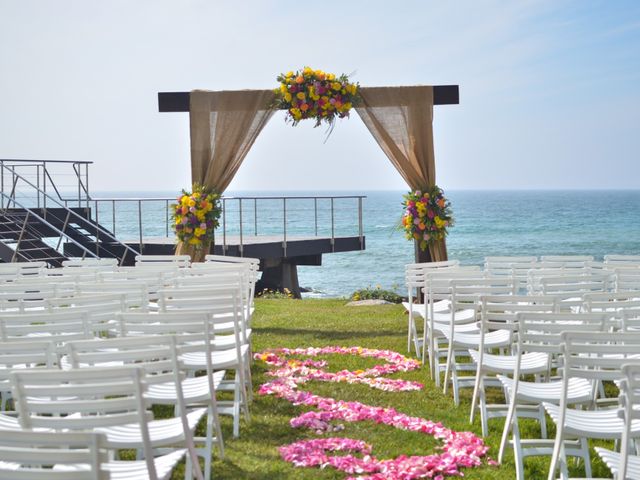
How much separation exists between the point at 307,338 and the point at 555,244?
137ft

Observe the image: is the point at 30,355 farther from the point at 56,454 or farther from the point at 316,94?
the point at 316,94

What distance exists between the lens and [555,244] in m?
48.4

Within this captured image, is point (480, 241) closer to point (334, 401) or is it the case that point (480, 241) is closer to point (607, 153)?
point (607, 153)

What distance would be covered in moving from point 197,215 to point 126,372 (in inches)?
296

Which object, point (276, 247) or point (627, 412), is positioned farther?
point (276, 247)

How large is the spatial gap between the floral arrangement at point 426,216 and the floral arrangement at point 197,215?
2405 mm

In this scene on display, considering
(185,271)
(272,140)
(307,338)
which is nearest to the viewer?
(185,271)

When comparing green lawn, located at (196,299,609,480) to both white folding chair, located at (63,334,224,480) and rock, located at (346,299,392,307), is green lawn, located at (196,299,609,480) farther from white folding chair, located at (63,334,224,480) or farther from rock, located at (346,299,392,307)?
rock, located at (346,299,392,307)

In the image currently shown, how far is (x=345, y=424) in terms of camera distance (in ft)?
17.6

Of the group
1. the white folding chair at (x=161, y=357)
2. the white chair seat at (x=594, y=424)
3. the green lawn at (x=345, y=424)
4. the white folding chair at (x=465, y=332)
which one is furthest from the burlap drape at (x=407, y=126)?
the white chair seat at (x=594, y=424)

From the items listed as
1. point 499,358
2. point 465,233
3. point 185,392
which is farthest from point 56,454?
point 465,233

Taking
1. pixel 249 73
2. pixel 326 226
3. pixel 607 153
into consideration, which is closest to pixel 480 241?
pixel 326 226

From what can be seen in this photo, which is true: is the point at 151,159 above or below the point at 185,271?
above

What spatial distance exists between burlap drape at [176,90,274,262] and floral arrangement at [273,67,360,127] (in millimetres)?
322
